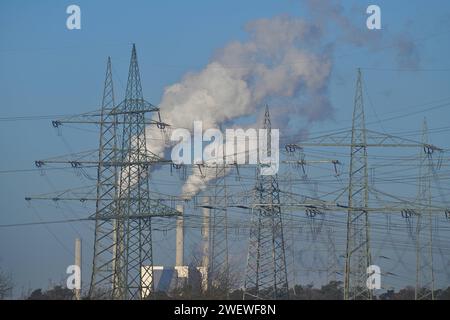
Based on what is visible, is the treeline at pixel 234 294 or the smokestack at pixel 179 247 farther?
the smokestack at pixel 179 247

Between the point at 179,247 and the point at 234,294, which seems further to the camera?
the point at 179,247

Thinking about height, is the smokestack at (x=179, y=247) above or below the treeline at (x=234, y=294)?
above

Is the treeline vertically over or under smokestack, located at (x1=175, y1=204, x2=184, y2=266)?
under

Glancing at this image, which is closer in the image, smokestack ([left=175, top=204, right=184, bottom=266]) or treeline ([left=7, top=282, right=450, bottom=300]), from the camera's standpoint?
treeline ([left=7, top=282, right=450, bottom=300])

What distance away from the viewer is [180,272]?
11900 centimetres

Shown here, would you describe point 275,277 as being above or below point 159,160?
below
